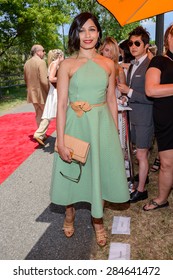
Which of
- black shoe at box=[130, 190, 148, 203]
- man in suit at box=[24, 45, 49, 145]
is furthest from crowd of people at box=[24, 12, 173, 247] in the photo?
man in suit at box=[24, 45, 49, 145]

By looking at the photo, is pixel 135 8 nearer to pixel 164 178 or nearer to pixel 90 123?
pixel 90 123

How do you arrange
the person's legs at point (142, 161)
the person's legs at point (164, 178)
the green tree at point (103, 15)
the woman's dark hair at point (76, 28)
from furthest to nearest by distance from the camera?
1. the green tree at point (103, 15)
2. the person's legs at point (142, 161)
3. the person's legs at point (164, 178)
4. the woman's dark hair at point (76, 28)

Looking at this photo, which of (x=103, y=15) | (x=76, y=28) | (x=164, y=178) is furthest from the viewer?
(x=103, y=15)

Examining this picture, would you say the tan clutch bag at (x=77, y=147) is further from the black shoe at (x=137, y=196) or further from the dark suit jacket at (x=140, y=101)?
the black shoe at (x=137, y=196)

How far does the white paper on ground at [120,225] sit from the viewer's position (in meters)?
3.27

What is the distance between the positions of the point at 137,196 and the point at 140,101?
49.7 inches

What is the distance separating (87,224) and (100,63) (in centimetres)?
183

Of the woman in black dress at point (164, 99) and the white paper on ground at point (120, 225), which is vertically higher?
the woman in black dress at point (164, 99)

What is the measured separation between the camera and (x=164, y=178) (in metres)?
3.33

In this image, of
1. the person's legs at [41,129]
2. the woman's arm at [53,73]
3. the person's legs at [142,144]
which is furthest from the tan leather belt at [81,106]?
the person's legs at [41,129]

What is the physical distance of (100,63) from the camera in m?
2.62

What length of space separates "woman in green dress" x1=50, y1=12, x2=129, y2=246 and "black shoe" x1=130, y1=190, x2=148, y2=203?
37.3 inches

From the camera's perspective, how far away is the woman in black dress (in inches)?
112

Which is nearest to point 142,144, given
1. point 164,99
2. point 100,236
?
point 164,99
